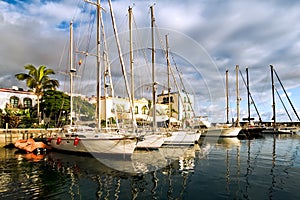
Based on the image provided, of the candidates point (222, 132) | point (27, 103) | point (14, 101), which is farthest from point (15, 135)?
point (222, 132)

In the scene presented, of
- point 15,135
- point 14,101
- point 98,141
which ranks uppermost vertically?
point 14,101

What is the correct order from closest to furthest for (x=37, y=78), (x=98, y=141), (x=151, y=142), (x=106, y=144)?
(x=106, y=144)
(x=98, y=141)
(x=151, y=142)
(x=37, y=78)

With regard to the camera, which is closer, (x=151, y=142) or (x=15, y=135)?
(x=151, y=142)

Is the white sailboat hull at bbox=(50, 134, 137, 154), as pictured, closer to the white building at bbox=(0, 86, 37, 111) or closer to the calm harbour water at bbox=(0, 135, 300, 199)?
the calm harbour water at bbox=(0, 135, 300, 199)

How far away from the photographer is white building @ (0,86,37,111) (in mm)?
48031

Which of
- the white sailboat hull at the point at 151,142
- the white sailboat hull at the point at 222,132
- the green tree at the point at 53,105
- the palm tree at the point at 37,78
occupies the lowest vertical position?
the white sailboat hull at the point at 222,132

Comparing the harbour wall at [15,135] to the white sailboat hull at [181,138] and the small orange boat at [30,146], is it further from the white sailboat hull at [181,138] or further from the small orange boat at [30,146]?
the white sailboat hull at [181,138]

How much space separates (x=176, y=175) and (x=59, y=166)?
10227 mm

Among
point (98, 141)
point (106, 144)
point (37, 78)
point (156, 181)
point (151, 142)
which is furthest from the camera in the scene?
point (37, 78)

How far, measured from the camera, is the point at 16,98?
50.3 m

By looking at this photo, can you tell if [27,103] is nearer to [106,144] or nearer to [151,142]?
[151,142]

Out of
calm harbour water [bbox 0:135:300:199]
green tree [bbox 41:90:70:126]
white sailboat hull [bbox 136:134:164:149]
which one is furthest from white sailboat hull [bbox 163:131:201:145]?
green tree [bbox 41:90:70:126]

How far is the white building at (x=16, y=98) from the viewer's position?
48031mm

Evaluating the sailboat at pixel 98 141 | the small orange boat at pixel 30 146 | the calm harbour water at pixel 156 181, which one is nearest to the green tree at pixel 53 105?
the small orange boat at pixel 30 146
